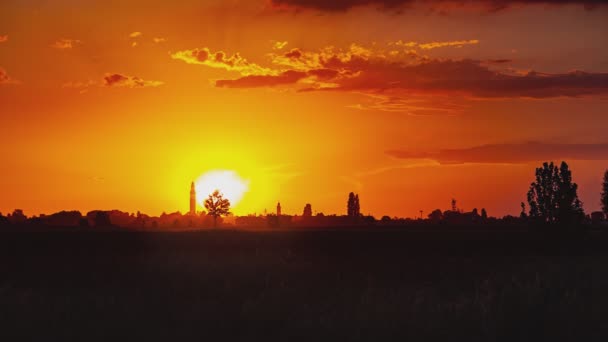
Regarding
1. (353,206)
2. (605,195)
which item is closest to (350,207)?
(353,206)

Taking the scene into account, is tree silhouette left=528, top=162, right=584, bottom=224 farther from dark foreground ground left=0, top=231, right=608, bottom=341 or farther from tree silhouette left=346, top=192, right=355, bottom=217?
tree silhouette left=346, top=192, right=355, bottom=217

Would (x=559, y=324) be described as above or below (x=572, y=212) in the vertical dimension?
below

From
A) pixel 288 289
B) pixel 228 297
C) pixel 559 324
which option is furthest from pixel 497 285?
pixel 228 297

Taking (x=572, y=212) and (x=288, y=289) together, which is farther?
(x=572, y=212)

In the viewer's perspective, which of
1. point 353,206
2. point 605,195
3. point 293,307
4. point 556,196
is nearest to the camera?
point 293,307

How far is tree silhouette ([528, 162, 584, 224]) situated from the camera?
128 ft

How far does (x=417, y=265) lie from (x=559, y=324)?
563 inches

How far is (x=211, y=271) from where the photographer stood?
20.6 meters

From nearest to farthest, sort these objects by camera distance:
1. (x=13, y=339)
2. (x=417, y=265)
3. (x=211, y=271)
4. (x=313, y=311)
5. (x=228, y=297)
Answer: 1. (x=13, y=339)
2. (x=313, y=311)
3. (x=228, y=297)
4. (x=211, y=271)
5. (x=417, y=265)

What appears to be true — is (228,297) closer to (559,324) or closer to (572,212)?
(559,324)

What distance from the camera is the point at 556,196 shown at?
129 ft

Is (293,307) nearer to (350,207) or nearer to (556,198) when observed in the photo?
(556,198)

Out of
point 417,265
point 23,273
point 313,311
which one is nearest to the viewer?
point 313,311

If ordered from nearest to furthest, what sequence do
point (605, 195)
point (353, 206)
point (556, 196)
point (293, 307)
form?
point (293, 307) → point (556, 196) → point (605, 195) → point (353, 206)
